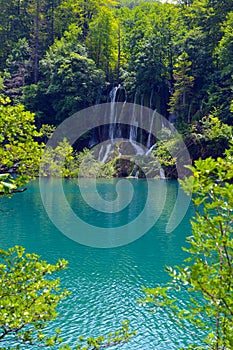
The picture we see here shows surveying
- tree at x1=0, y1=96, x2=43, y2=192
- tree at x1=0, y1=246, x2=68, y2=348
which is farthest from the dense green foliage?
tree at x1=0, y1=246, x2=68, y2=348

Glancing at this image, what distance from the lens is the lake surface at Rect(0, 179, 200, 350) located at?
8680 millimetres

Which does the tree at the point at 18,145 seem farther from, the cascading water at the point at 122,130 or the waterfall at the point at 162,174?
the cascading water at the point at 122,130

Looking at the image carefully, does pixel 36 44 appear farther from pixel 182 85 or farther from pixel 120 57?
pixel 182 85

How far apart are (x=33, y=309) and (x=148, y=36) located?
131 feet

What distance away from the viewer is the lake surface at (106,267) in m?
8.68

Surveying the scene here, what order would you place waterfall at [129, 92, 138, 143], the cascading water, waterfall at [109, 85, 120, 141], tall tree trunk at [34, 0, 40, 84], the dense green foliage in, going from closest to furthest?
the dense green foliage, the cascading water, waterfall at [129, 92, 138, 143], waterfall at [109, 85, 120, 141], tall tree trunk at [34, 0, 40, 84]

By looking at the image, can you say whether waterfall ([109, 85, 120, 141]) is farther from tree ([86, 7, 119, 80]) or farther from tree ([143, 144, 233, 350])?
tree ([143, 144, 233, 350])

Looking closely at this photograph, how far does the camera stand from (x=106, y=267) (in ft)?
43.3

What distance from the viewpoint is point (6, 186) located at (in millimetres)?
2084

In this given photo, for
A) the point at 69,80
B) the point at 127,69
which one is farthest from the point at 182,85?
the point at 69,80

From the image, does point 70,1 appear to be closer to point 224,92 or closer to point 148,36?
point 148,36

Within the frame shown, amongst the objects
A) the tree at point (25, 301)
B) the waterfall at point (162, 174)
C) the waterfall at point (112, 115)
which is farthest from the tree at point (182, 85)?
the tree at point (25, 301)

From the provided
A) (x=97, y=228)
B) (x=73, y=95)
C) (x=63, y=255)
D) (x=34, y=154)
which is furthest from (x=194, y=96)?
(x=34, y=154)

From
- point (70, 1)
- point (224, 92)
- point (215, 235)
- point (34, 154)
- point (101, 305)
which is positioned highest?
point (70, 1)
